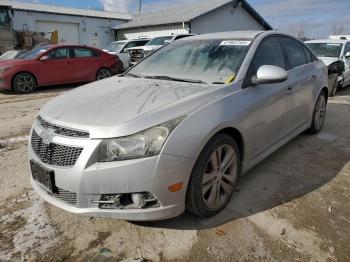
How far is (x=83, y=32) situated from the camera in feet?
95.9

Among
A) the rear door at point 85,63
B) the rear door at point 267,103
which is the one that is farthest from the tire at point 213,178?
the rear door at point 85,63

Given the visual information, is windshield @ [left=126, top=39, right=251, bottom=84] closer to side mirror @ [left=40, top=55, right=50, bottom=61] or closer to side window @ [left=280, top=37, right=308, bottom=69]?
Result: side window @ [left=280, top=37, right=308, bottom=69]

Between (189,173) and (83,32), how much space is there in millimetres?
29246

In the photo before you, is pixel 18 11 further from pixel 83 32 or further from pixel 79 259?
pixel 79 259

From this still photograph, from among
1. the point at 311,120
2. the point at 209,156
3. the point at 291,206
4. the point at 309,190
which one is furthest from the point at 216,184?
the point at 311,120

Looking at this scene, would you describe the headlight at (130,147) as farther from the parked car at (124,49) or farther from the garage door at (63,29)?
the garage door at (63,29)

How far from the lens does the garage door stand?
89.3 feet

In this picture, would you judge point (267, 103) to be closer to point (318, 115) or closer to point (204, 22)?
point (318, 115)

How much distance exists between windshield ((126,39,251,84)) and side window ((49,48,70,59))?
23.8 ft

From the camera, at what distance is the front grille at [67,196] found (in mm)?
2529

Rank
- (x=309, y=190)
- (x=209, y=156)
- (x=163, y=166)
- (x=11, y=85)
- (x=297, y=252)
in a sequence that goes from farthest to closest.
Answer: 1. (x=11, y=85)
2. (x=309, y=190)
3. (x=209, y=156)
4. (x=297, y=252)
5. (x=163, y=166)

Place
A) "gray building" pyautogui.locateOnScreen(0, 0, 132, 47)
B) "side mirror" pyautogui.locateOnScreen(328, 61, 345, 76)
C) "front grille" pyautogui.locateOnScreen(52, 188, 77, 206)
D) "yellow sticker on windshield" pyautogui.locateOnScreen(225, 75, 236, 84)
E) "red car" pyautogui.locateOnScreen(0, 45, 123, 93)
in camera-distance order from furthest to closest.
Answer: "gray building" pyautogui.locateOnScreen(0, 0, 132, 47) < "red car" pyautogui.locateOnScreen(0, 45, 123, 93) < "side mirror" pyautogui.locateOnScreen(328, 61, 345, 76) < "yellow sticker on windshield" pyautogui.locateOnScreen(225, 75, 236, 84) < "front grille" pyautogui.locateOnScreen(52, 188, 77, 206)

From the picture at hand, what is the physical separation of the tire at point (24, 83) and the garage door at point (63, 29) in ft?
62.2

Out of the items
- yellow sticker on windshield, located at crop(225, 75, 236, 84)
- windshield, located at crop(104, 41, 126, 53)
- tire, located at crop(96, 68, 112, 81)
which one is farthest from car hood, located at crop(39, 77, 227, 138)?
windshield, located at crop(104, 41, 126, 53)
